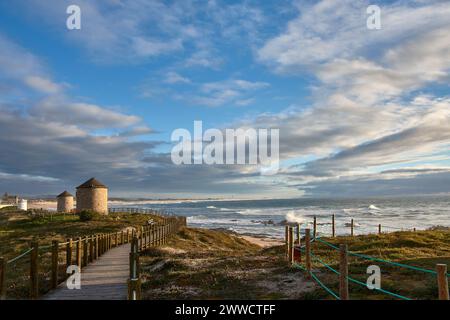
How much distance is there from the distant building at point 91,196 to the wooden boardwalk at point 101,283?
1353 inches

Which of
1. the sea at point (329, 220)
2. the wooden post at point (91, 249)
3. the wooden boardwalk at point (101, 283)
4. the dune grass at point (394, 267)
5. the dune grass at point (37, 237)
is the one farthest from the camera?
the sea at point (329, 220)

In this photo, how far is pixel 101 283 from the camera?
13023 mm

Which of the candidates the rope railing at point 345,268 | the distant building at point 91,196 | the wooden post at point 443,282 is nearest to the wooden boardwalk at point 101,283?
the rope railing at point 345,268

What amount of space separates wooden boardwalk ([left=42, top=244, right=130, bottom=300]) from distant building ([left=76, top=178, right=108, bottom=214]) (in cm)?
3436

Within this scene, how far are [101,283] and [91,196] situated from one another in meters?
40.1

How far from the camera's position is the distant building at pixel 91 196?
50.9 metres

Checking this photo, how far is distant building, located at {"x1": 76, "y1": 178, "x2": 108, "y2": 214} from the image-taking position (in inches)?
2005

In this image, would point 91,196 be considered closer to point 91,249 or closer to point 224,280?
point 91,249

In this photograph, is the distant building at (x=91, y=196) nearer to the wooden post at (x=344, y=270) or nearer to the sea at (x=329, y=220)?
the sea at (x=329, y=220)

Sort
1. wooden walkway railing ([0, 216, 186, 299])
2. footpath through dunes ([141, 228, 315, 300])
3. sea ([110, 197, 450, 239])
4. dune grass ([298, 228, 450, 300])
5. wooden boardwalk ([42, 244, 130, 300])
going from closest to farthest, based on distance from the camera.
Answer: dune grass ([298, 228, 450, 300]) → wooden walkway railing ([0, 216, 186, 299]) → wooden boardwalk ([42, 244, 130, 300]) → footpath through dunes ([141, 228, 315, 300]) → sea ([110, 197, 450, 239])

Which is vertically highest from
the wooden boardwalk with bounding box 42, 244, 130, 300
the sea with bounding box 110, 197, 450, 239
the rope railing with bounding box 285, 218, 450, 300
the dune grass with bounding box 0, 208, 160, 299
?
the rope railing with bounding box 285, 218, 450, 300

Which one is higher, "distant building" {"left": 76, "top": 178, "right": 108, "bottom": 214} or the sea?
"distant building" {"left": 76, "top": 178, "right": 108, "bottom": 214}

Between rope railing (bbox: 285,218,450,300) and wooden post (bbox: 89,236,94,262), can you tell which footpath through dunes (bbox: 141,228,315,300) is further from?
wooden post (bbox: 89,236,94,262)

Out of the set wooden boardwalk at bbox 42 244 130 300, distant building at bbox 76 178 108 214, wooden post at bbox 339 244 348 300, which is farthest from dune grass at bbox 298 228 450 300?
distant building at bbox 76 178 108 214
